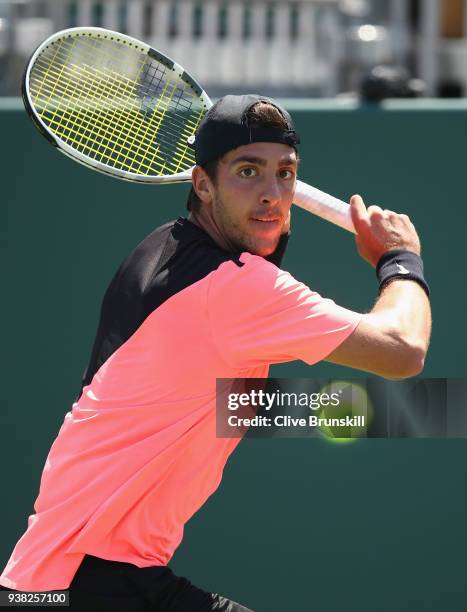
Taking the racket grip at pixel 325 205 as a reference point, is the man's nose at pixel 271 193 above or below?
below

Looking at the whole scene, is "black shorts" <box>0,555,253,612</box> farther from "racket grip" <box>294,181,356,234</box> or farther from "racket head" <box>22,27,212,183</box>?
"racket head" <box>22,27,212,183</box>

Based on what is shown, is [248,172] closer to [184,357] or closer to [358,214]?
[358,214]

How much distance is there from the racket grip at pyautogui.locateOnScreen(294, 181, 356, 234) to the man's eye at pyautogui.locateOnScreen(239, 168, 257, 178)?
0.41m

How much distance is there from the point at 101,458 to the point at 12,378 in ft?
6.06

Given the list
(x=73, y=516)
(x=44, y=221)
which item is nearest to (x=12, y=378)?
(x=44, y=221)

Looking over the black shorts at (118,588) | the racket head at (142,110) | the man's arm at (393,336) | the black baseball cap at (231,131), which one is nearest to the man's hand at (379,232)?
the man's arm at (393,336)

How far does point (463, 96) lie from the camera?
11781mm

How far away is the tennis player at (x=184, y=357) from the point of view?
268 centimetres

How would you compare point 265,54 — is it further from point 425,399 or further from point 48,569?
point 48,569

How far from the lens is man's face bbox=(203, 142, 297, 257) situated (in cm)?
278

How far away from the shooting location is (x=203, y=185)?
286 centimetres

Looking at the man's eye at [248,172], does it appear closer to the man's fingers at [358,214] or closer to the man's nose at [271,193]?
the man's nose at [271,193]

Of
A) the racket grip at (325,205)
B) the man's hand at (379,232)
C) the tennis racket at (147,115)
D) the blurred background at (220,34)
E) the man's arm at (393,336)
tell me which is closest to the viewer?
the man's arm at (393,336)

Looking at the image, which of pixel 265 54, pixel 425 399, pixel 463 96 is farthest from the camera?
pixel 463 96
